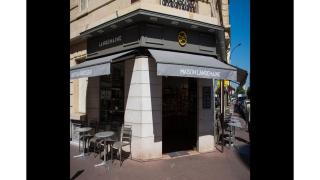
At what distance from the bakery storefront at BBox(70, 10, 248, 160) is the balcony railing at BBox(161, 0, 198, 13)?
2.08 feet

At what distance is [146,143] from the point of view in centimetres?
690

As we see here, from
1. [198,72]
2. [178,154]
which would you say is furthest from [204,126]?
[198,72]

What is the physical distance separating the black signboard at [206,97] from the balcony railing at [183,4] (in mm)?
2599

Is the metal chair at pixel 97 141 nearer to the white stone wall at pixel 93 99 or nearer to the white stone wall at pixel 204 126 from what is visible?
the white stone wall at pixel 93 99

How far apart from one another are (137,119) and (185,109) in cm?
286

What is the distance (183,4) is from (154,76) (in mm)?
2567

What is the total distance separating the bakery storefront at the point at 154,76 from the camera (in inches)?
269

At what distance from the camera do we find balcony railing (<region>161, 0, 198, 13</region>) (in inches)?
294

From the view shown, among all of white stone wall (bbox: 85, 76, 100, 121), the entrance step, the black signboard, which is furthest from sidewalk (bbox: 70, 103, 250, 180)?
white stone wall (bbox: 85, 76, 100, 121)
